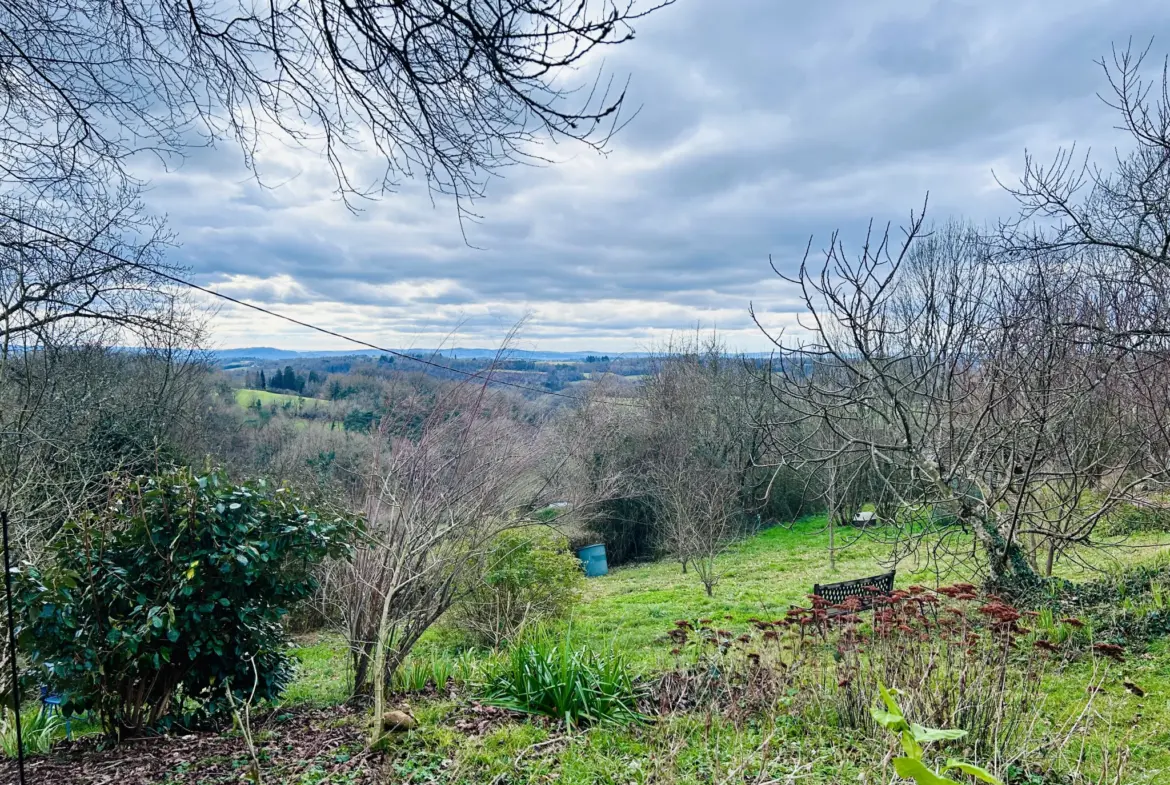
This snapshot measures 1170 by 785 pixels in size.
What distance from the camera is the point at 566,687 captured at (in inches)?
155

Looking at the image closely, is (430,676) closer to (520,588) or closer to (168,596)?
(168,596)

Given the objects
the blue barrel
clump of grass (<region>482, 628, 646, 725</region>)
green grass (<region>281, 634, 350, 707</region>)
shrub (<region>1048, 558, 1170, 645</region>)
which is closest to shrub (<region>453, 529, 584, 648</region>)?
green grass (<region>281, 634, 350, 707</region>)

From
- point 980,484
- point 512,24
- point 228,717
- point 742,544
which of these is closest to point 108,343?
point 228,717

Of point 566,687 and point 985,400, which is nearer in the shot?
point 566,687

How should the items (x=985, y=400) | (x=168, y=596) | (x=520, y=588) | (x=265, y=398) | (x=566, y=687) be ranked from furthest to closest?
(x=265, y=398) → (x=520, y=588) → (x=985, y=400) → (x=566, y=687) → (x=168, y=596)

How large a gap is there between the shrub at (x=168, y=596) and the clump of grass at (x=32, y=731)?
0.33 metres

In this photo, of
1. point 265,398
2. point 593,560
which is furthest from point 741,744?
point 265,398

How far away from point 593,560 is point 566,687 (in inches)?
557

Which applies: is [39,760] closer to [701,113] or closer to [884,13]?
[701,113]

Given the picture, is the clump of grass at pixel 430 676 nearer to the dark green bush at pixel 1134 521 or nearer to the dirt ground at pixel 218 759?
the dirt ground at pixel 218 759

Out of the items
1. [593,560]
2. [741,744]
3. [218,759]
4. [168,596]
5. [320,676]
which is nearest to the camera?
[741,744]

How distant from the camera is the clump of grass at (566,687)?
12.7 ft

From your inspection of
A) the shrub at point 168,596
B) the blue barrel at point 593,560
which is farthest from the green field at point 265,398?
the shrub at point 168,596

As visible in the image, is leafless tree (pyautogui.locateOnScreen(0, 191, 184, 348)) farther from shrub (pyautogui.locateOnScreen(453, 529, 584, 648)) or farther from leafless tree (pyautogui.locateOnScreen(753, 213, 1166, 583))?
leafless tree (pyautogui.locateOnScreen(753, 213, 1166, 583))
